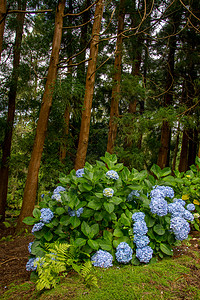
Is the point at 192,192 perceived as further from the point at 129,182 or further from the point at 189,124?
the point at 189,124

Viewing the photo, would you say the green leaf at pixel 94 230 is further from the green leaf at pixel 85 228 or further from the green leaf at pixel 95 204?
the green leaf at pixel 95 204

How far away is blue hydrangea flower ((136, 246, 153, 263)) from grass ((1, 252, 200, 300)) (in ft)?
0.18

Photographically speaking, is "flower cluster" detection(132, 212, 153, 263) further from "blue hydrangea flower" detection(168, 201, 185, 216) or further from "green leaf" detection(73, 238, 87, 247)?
"green leaf" detection(73, 238, 87, 247)

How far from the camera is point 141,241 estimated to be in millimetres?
2016

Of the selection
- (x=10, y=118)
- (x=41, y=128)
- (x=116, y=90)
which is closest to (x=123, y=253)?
(x=41, y=128)

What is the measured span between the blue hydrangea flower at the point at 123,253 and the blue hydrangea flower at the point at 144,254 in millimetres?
82

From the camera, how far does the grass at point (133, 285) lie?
5.16 ft

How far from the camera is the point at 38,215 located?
215 cm

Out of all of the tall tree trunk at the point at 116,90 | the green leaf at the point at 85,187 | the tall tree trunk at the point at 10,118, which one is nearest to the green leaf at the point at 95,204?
the green leaf at the point at 85,187

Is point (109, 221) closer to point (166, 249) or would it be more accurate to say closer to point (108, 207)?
point (108, 207)

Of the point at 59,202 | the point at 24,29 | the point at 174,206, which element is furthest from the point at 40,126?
the point at 24,29

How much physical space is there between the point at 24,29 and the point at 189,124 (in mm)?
7369

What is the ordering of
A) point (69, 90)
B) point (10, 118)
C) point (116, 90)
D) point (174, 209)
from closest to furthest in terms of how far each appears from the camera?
point (174, 209), point (69, 90), point (116, 90), point (10, 118)

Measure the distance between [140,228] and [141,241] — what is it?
11cm
